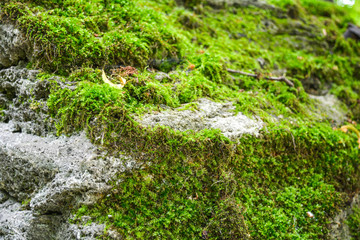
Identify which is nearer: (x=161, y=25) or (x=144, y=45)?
(x=144, y=45)

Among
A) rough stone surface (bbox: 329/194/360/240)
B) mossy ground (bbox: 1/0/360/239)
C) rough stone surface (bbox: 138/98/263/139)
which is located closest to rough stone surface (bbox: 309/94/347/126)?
mossy ground (bbox: 1/0/360/239)

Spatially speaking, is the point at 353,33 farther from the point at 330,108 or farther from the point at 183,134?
the point at 183,134

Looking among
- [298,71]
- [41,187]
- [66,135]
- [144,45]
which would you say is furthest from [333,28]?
[41,187]

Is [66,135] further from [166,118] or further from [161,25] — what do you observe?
[161,25]

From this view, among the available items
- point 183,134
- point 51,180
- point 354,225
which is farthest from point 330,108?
point 51,180

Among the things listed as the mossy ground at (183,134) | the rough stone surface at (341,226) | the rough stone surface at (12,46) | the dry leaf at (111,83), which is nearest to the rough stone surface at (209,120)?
the mossy ground at (183,134)
